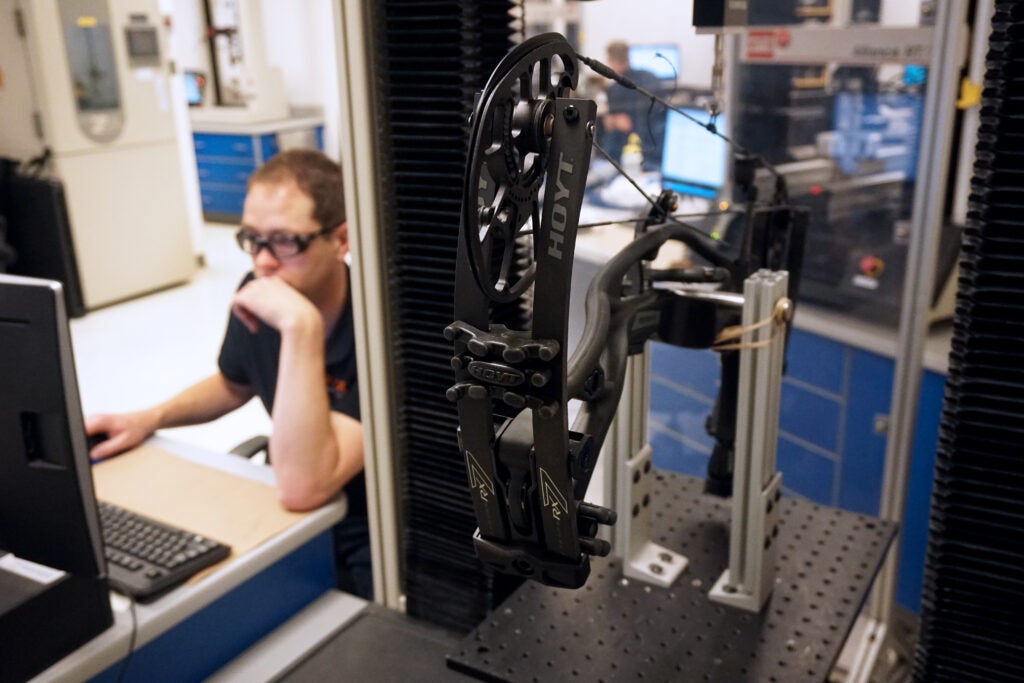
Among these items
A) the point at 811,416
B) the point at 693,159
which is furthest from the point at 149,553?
the point at 693,159

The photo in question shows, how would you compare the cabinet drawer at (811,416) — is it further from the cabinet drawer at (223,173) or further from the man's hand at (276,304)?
the cabinet drawer at (223,173)

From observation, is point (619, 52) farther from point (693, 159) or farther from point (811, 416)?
point (811, 416)

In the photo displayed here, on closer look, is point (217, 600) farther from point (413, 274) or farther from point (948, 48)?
point (948, 48)

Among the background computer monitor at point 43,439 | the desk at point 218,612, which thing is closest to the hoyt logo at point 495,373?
the background computer monitor at point 43,439

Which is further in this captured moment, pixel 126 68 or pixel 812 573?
pixel 126 68

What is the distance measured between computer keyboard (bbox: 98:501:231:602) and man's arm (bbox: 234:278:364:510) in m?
0.19

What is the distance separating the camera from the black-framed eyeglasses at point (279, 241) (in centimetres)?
171

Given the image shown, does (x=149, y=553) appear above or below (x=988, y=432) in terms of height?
below

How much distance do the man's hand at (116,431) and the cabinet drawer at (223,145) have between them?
5.01 metres

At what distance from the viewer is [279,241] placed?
1729 millimetres

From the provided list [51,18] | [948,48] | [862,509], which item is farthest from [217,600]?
[51,18]

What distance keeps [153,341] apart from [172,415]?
2374 mm

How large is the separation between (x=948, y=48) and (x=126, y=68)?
162 inches

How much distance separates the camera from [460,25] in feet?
3.55
